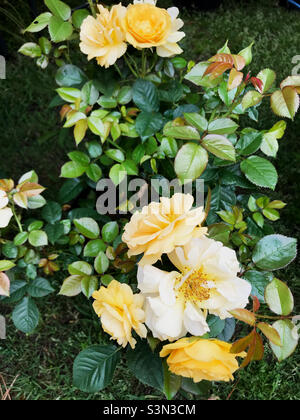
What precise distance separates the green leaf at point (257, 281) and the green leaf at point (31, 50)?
0.81 meters

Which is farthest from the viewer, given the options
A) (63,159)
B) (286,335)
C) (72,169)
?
(63,159)

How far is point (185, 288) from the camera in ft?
2.06

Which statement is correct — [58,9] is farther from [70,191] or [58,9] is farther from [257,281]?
[257,281]

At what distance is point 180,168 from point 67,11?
0.53m

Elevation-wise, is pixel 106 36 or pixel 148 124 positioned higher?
pixel 106 36

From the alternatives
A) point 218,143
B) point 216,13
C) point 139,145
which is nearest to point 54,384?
point 139,145

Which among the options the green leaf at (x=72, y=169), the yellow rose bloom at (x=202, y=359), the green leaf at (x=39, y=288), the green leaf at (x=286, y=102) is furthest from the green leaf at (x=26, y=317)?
the green leaf at (x=286, y=102)

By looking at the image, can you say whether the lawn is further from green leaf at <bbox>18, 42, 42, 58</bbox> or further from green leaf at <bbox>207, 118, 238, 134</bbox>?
green leaf at <bbox>207, 118, 238, 134</bbox>

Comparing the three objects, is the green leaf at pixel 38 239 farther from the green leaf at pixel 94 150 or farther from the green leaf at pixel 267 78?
the green leaf at pixel 267 78

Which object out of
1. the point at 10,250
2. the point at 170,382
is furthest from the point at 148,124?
the point at 170,382

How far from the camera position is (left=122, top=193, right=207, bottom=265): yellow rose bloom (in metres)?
0.60

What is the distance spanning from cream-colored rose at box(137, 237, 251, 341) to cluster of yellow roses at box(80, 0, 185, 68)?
0.51 metres

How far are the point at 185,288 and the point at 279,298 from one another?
7.5 inches

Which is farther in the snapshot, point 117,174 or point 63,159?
point 63,159
